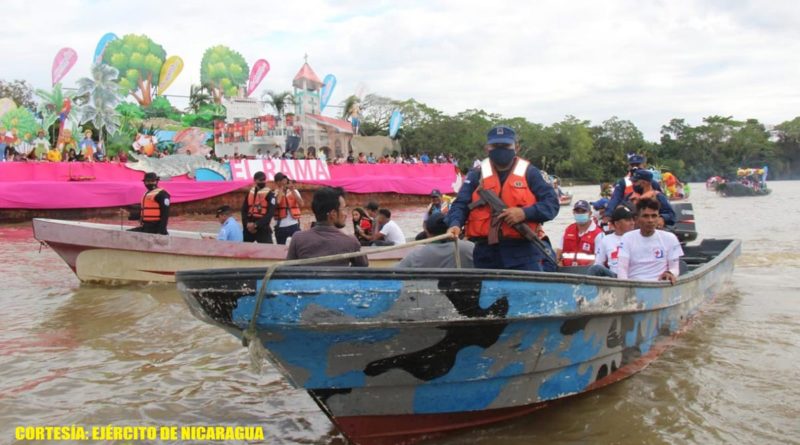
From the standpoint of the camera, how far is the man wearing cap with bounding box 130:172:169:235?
8948 millimetres

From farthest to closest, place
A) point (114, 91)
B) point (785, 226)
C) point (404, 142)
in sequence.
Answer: point (404, 142), point (114, 91), point (785, 226)

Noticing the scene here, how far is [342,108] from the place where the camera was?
4744 cm

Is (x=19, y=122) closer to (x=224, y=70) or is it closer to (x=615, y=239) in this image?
(x=224, y=70)

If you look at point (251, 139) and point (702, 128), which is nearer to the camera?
point (251, 139)

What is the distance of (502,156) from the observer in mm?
4285

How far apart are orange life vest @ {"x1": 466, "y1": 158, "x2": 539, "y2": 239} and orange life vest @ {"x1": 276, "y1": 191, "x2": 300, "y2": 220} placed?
516cm

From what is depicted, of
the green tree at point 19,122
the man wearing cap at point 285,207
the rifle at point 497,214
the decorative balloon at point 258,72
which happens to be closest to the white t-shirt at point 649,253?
the rifle at point 497,214

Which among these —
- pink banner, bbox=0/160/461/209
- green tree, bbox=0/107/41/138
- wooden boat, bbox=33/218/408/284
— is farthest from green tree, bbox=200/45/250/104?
wooden boat, bbox=33/218/408/284

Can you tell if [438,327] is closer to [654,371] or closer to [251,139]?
[654,371]

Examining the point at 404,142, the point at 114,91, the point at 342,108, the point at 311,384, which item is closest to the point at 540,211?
the point at 311,384

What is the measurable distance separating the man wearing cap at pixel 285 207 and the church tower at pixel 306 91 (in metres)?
28.9

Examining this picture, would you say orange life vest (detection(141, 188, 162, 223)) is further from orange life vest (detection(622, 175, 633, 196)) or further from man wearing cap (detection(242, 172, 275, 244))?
orange life vest (detection(622, 175, 633, 196))

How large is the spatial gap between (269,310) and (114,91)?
26.7 m

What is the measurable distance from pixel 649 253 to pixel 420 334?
9.13 ft
